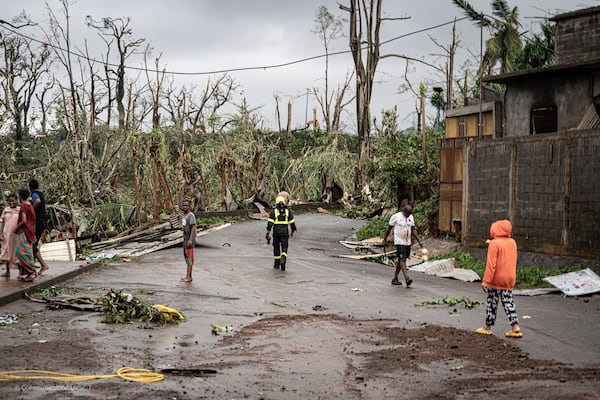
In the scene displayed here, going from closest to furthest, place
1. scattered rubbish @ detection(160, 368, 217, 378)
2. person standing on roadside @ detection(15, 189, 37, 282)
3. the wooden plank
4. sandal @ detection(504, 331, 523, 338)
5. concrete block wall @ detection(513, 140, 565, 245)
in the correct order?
scattered rubbish @ detection(160, 368, 217, 378)
sandal @ detection(504, 331, 523, 338)
person standing on roadside @ detection(15, 189, 37, 282)
concrete block wall @ detection(513, 140, 565, 245)
the wooden plank

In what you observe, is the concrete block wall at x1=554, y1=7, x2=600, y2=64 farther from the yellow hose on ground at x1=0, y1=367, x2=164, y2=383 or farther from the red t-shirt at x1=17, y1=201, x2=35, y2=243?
the yellow hose on ground at x1=0, y1=367, x2=164, y2=383

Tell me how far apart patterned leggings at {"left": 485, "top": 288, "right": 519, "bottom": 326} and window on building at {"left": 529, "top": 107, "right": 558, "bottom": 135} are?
13.9m

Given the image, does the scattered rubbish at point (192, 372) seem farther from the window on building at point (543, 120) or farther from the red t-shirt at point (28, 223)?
the window on building at point (543, 120)

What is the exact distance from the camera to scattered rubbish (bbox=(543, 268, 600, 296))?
601 inches

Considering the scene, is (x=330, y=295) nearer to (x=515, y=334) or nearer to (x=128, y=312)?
(x=128, y=312)

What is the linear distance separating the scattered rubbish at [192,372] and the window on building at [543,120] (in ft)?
58.3

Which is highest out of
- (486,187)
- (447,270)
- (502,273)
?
(486,187)

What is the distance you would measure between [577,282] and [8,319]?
411 inches

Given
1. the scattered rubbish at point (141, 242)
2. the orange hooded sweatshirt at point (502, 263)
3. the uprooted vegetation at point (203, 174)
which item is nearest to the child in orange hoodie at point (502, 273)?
the orange hooded sweatshirt at point (502, 263)

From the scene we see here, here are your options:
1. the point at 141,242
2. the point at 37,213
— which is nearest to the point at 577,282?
the point at 37,213

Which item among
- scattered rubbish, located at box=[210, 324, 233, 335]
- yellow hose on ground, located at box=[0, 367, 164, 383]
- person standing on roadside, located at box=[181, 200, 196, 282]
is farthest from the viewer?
person standing on roadside, located at box=[181, 200, 196, 282]

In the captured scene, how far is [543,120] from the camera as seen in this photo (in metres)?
24.0

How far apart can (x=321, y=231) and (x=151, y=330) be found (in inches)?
775

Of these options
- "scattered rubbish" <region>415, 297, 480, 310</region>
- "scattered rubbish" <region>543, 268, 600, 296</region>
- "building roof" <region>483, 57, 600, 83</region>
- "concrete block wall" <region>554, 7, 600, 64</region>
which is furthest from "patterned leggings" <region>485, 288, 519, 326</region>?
"concrete block wall" <region>554, 7, 600, 64</region>
